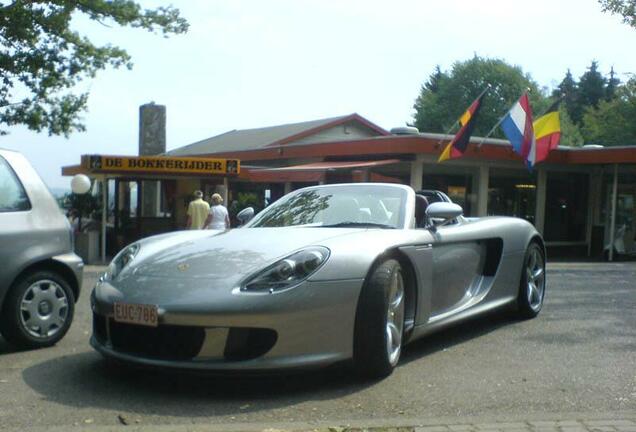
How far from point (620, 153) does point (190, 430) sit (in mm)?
16997

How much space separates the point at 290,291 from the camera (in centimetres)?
419

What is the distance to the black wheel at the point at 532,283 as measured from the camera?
23.2 ft

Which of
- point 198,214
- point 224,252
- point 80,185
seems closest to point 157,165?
point 80,185

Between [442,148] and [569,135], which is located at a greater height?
[569,135]

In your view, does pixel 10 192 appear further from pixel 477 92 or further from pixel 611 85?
pixel 611 85

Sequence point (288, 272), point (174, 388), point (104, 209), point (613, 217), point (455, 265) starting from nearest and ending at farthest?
point (288, 272), point (174, 388), point (455, 265), point (104, 209), point (613, 217)

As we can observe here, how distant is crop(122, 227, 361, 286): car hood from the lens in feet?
14.4

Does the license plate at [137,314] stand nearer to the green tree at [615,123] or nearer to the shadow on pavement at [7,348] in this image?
the shadow on pavement at [7,348]

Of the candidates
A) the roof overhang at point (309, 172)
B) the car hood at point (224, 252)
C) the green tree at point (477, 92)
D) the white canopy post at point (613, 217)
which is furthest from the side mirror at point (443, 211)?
the green tree at point (477, 92)

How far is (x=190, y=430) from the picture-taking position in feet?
12.0

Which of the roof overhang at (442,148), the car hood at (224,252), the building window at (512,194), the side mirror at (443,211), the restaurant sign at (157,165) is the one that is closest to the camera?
the car hood at (224,252)

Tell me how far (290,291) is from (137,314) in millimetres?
907

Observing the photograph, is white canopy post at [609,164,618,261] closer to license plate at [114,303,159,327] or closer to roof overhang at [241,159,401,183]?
roof overhang at [241,159,401,183]

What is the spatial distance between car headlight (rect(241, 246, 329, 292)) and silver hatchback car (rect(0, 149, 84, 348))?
6.95 feet
